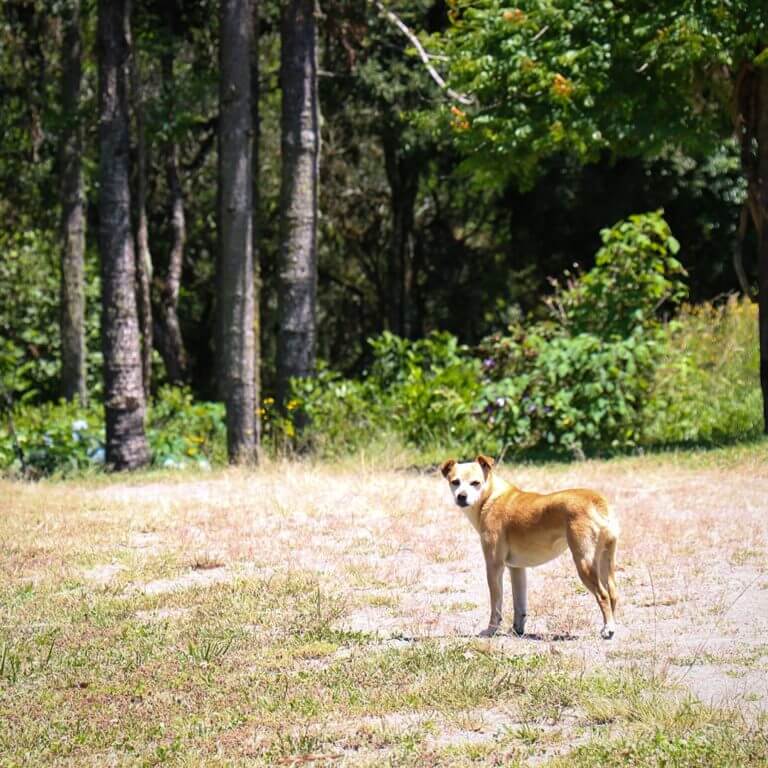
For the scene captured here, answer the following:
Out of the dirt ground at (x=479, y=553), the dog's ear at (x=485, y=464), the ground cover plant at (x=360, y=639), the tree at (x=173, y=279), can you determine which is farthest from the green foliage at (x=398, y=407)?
the tree at (x=173, y=279)

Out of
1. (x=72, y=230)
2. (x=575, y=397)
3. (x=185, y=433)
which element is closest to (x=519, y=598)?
(x=575, y=397)

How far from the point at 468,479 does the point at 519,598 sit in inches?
29.1

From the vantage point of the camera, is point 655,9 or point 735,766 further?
point 655,9

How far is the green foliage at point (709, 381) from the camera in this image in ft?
54.3

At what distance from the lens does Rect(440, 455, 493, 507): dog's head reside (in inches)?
305

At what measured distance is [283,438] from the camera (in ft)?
57.1

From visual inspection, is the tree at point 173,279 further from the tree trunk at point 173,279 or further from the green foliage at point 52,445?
the green foliage at point 52,445

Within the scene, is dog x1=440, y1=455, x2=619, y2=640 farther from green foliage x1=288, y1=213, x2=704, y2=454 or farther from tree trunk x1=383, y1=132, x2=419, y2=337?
tree trunk x1=383, y1=132, x2=419, y2=337

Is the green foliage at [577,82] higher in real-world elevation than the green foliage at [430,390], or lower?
higher

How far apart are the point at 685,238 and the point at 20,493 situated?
18.5 meters

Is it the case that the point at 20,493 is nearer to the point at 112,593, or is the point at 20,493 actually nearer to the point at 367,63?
the point at 112,593

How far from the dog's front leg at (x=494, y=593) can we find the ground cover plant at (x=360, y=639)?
167 millimetres

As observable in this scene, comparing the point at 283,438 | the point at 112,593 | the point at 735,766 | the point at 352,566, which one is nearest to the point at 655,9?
the point at 283,438

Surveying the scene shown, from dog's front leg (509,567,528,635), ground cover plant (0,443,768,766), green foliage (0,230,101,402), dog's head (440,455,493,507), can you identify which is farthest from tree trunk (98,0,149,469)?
green foliage (0,230,101,402)
